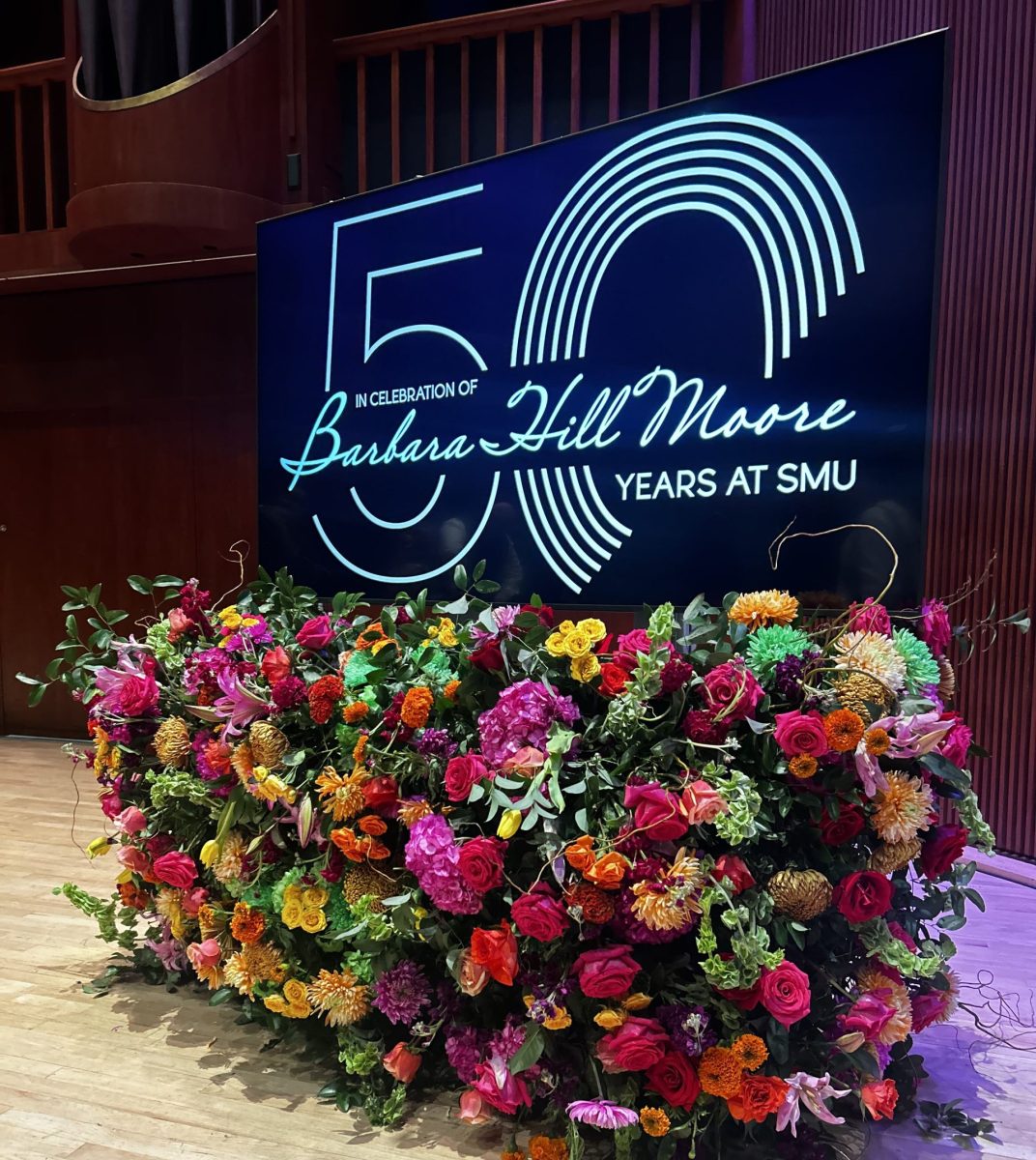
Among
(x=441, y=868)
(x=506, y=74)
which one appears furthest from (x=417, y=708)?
(x=506, y=74)

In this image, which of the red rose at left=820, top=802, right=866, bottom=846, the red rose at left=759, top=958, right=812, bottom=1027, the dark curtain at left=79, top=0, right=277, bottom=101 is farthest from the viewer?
the dark curtain at left=79, top=0, right=277, bottom=101

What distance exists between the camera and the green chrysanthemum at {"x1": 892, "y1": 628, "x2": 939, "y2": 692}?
1339 mm

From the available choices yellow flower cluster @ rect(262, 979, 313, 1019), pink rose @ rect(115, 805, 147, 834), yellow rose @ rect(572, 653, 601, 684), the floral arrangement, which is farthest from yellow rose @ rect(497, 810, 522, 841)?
pink rose @ rect(115, 805, 147, 834)

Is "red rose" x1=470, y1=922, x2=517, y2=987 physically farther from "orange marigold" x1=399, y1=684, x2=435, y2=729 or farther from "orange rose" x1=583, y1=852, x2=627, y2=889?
"orange marigold" x1=399, y1=684, x2=435, y2=729

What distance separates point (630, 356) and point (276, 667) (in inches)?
36.3

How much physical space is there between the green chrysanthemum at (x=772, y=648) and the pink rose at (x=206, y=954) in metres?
1.19

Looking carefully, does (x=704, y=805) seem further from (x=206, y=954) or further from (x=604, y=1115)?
(x=206, y=954)

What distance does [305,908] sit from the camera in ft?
5.00

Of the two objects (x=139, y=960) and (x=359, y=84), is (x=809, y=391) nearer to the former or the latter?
(x=139, y=960)

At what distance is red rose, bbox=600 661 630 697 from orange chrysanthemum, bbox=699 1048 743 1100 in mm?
528

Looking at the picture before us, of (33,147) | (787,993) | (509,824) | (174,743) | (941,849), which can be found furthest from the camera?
(33,147)

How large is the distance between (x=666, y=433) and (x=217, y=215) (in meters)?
Result: 2.60

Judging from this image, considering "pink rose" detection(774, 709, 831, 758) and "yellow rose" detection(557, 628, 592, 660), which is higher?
"yellow rose" detection(557, 628, 592, 660)

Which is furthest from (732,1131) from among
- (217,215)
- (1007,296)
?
(217,215)
